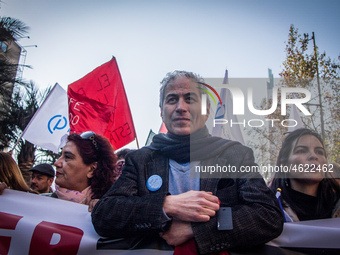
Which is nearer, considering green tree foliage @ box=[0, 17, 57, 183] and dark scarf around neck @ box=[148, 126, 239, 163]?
dark scarf around neck @ box=[148, 126, 239, 163]

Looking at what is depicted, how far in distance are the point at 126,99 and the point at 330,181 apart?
402cm

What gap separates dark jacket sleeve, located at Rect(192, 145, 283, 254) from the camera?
145 centimetres

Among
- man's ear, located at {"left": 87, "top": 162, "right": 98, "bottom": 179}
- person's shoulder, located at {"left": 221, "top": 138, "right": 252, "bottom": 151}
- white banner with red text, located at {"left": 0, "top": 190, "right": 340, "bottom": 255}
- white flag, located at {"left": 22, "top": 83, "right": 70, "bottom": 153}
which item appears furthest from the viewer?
white flag, located at {"left": 22, "top": 83, "right": 70, "bottom": 153}

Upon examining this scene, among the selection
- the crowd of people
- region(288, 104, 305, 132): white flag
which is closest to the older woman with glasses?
the crowd of people

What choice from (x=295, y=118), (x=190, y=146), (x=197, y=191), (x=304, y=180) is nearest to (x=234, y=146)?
(x=190, y=146)

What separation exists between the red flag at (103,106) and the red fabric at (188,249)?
3845 millimetres

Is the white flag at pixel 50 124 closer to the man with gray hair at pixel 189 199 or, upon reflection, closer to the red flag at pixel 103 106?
the red flag at pixel 103 106

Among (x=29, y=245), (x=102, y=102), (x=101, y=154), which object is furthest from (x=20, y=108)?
(x=29, y=245)

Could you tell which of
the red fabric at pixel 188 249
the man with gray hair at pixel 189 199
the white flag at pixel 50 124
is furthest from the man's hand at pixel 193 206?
the white flag at pixel 50 124

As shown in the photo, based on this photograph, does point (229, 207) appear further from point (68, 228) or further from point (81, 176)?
point (81, 176)

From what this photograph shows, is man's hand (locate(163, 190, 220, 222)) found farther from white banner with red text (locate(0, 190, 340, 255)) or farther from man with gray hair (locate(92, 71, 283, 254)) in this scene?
white banner with red text (locate(0, 190, 340, 255))

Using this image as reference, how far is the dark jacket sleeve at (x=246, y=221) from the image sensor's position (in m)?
1.45

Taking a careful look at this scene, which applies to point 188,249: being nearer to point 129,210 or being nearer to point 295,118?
point 129,210

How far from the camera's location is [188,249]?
149cm
